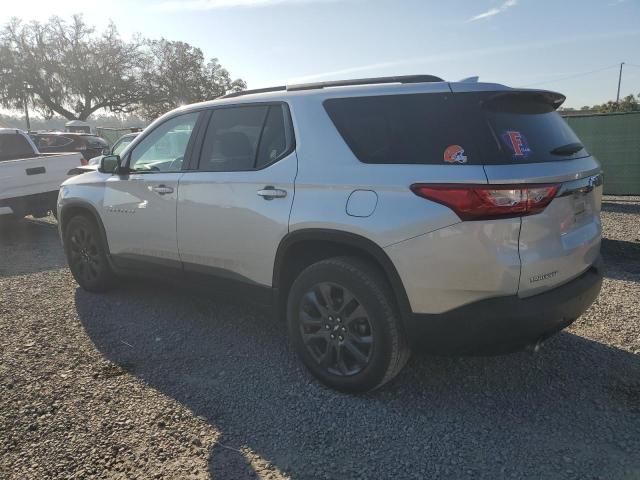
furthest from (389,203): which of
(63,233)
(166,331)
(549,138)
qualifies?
(63,233)

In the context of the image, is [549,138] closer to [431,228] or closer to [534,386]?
[431,228]

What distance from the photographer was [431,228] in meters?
2.57

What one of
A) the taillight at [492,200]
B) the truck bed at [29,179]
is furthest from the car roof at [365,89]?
the truck bed at [29,179]

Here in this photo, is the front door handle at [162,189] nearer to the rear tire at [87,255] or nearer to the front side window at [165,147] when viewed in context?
the front side window at [165,147]

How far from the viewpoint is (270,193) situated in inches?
128

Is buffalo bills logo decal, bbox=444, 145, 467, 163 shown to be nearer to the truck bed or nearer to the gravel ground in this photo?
the gravel ground

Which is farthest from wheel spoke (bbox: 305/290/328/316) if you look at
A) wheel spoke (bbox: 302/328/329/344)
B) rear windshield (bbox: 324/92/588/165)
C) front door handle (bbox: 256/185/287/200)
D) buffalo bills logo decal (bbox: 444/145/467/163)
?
buffalo bills logo decal (bbox: 444/145/467/163)

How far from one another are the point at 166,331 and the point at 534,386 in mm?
2844

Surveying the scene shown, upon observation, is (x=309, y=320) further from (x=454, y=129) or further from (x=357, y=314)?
(x=454, y=129)

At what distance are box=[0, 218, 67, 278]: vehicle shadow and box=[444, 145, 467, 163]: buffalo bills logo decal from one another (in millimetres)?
5566

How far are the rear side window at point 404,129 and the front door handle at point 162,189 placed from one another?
1.53 metres

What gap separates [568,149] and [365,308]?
150 centimetres

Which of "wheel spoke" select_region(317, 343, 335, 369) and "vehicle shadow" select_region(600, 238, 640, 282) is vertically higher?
"wheel spoke" select_region(317, 343, 335, 369)

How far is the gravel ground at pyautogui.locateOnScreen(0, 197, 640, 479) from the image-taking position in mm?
2537
